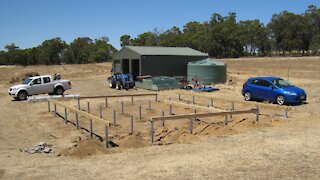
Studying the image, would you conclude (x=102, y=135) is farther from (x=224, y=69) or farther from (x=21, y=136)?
(x=224, y=69)

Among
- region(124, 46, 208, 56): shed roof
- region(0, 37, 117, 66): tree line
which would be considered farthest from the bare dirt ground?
region(0, 37, 117, 66): tree line

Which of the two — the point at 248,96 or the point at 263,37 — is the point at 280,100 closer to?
the point at 248,96

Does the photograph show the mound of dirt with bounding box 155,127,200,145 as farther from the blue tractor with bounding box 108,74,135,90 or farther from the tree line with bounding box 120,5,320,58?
the tree line with bounding box 120,5,320,58

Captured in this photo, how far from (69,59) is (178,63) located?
8907cm

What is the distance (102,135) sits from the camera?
13461 millimetres

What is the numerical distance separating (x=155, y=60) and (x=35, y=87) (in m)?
12.5

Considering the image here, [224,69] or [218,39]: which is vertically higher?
[218,39]

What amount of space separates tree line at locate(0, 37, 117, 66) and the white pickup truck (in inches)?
3398

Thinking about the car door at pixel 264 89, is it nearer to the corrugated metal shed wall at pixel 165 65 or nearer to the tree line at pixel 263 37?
the corrugated metal shed wall at pixel 165 65

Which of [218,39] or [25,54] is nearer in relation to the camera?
[218,39]

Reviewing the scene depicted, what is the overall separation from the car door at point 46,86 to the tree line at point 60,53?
86.5 m

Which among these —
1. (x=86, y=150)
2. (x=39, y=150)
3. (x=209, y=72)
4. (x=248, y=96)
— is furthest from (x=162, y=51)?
(x=86, y=150)

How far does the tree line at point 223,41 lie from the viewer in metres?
83.6

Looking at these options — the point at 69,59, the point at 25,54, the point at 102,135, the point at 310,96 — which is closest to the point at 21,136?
the point at 102,135
